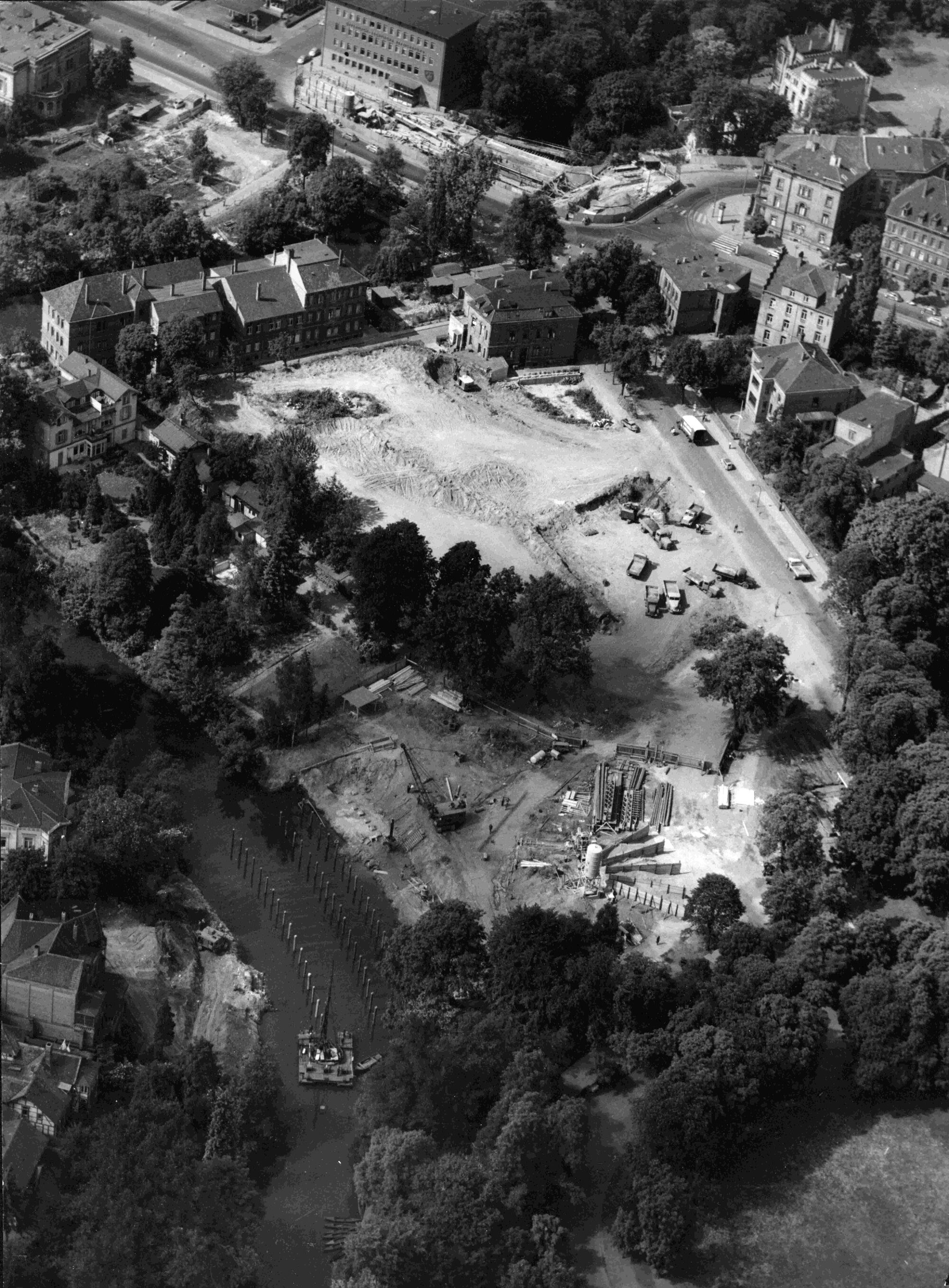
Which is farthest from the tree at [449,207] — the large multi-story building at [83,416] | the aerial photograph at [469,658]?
the large multi-story building at [83,416]

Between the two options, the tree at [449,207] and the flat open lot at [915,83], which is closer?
the tree at [449,207]

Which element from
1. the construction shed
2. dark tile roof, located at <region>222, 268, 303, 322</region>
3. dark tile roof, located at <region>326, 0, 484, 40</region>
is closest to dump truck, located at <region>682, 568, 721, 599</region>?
the construction shed

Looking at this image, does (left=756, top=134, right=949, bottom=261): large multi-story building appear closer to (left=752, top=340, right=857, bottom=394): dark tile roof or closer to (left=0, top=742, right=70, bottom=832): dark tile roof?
(left=752, top=340, right=857, bottom=394): dark tile roof

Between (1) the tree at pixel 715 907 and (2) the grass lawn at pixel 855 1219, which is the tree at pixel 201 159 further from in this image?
(2) the grass lawn at pixel 855 1219

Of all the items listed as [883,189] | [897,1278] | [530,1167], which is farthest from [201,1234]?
[883,189]

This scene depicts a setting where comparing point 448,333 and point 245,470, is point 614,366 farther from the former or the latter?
point 245,470

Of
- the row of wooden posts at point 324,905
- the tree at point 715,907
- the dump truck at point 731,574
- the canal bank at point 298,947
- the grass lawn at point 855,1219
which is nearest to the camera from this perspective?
the grass lawn at point 855,1219

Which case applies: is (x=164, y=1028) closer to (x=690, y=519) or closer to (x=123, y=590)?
(x=123, y=590)
